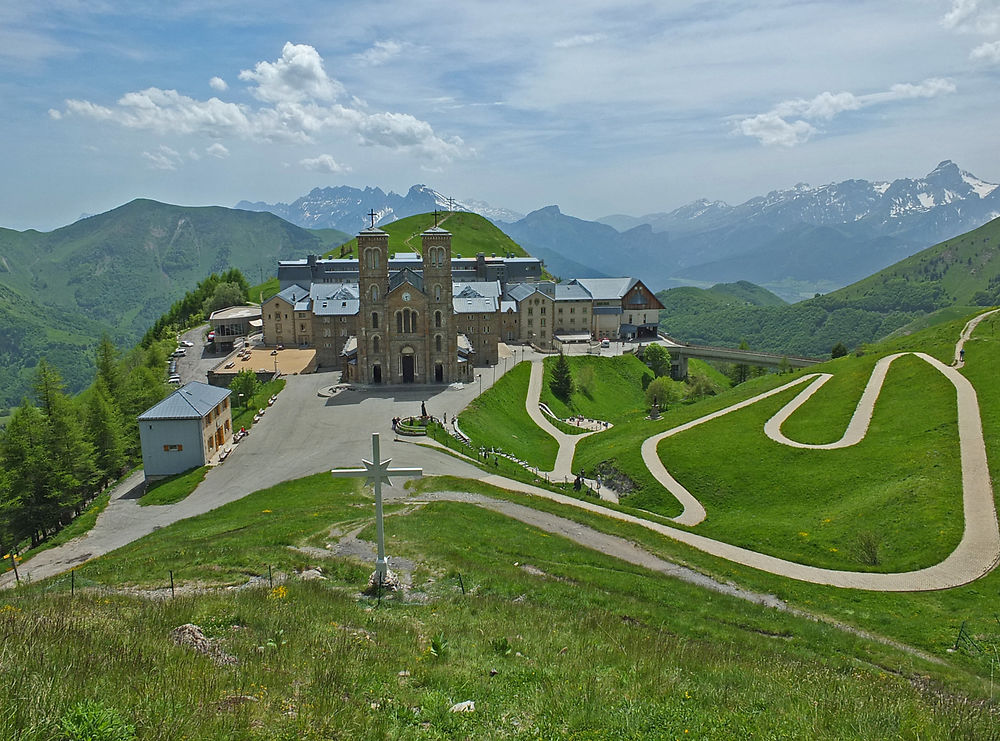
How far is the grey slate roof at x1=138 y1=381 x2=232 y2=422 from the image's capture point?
176 feet

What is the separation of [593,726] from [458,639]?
5441 mm

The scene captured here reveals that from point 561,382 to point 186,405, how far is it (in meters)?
50.8

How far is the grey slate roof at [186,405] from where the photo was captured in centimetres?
5353

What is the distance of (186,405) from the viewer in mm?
54219

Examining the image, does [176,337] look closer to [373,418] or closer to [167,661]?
[373,418]

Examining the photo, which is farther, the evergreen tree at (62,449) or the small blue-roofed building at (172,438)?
the small blue-roofed building at (172,438)

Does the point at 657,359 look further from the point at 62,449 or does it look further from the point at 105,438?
the point at 62,449

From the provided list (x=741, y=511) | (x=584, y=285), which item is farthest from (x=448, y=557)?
(x=584, y=285)

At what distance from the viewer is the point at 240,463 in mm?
54438

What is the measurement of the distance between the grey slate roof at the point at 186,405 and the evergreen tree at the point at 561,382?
46.2 meters

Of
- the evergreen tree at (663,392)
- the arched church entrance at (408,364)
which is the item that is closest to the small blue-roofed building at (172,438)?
the arched church entrance at (408,364)

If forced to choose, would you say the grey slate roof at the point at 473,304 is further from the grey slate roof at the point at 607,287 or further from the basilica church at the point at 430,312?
the grey slate roof at the point at 607,287

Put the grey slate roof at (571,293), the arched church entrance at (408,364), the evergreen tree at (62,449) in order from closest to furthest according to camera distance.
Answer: the evergreen tree at (62,449), the arched church entrance at (408,364), the grey slate roof at (571,293)

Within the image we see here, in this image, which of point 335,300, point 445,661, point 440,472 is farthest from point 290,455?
point 335,300
